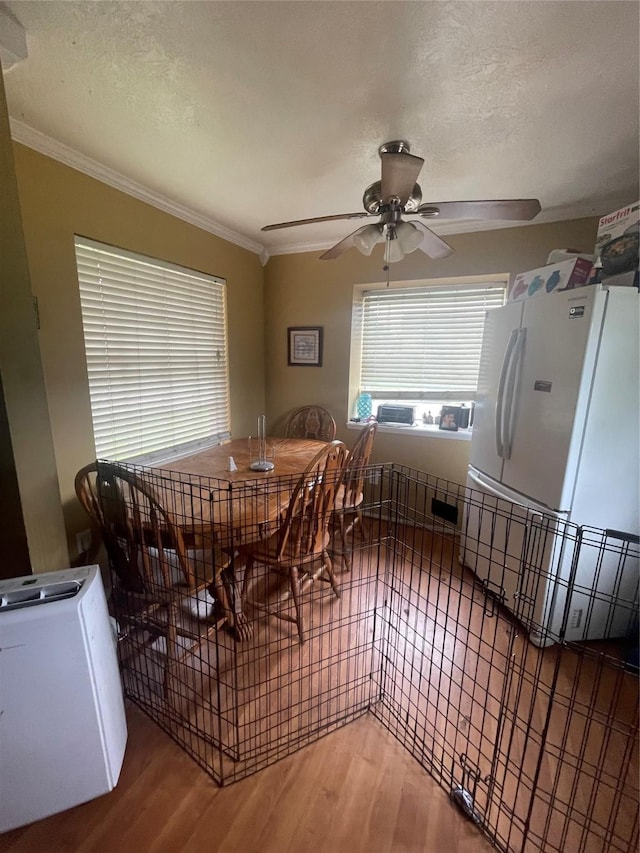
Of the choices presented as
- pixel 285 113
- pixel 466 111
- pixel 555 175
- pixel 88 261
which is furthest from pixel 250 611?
pixel 555 175

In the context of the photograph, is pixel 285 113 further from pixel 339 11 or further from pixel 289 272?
pixel 289 272

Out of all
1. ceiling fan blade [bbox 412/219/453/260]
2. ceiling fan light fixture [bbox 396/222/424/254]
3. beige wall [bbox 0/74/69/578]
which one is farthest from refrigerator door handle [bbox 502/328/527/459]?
beige wall [bbox 0/74/69/578]

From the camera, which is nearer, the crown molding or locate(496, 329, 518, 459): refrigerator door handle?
the crown molding

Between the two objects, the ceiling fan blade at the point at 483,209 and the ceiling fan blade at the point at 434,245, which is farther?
the ceiling fan blade at the point at 434,245

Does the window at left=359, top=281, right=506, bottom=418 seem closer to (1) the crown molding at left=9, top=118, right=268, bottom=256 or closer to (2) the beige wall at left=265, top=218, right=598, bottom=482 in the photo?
(2) the beige wall at left=265, top=218, right=598, bottom=482

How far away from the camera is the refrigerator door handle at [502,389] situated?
6.55 feet

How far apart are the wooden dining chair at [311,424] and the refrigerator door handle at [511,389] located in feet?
4.85

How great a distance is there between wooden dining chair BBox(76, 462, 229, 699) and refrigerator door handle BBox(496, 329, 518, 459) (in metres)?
1.63

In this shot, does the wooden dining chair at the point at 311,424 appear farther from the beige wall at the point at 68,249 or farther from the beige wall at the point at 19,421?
the beige wall at the point at 19,421

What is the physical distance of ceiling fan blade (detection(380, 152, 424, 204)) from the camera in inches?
51.5

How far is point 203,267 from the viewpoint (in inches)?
107

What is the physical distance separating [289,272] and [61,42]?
2.17m

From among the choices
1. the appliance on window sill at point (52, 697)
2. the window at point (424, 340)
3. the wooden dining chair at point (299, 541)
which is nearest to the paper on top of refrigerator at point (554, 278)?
the window at point (424, 340)

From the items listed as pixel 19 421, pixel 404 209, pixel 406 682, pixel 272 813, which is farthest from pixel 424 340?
pixel 272 813
